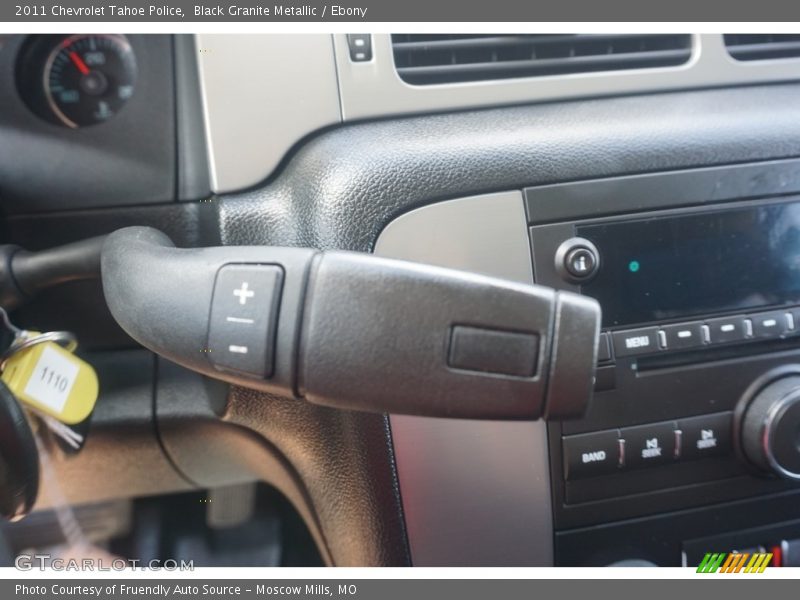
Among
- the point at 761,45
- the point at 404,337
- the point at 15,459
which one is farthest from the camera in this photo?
the point at 761,45

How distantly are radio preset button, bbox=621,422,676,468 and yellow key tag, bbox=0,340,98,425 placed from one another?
1.62 feet

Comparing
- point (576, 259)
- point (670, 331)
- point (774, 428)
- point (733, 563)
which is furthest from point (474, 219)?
point (733, 563)

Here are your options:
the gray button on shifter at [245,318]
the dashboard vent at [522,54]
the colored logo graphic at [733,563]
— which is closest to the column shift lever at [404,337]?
the gray button on shifter at [245,318]

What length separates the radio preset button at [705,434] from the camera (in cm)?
62

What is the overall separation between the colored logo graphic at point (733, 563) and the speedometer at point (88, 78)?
731 millimetres

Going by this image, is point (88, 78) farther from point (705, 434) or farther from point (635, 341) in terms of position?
point (705, 434)

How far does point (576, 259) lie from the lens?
59cm

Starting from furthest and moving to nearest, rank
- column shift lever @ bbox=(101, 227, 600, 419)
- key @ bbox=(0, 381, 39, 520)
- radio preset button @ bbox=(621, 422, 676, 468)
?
1. radio preset button @ bbox=(621, 422, 676, 468)
2. key @ bbox=(0, 381, 39, 520)
3. column shift lever @ bbox=(101, 227, 600, 419)

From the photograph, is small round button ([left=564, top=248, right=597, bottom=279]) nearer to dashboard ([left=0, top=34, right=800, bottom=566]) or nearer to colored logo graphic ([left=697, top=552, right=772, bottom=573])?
dashboard ([left=0, top=34, right=800, bottom=566])

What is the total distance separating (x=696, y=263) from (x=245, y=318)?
0.44 m

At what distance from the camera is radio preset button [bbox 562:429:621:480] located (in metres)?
0.61

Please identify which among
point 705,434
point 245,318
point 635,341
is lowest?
point 705,434

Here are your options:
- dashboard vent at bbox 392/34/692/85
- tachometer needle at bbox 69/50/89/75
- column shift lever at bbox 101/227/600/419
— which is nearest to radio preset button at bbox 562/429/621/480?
column shift lever at bbox 101/227/600/419
